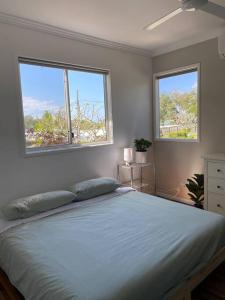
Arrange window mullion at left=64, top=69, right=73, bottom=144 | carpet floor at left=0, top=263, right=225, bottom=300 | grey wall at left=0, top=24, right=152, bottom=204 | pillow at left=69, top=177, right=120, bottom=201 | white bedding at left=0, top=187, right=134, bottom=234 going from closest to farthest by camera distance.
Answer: carpet floor at left=0, top=263, right=225, bottom=300
white bedding at left=0, top=187, right=134, bottom=234
grey wall at left=0, top=24, right=152, bottom=204
pillow at left=69, top=177, right=120, bottom=201
window mullion at left=64, top=69, right=73, bottom=144

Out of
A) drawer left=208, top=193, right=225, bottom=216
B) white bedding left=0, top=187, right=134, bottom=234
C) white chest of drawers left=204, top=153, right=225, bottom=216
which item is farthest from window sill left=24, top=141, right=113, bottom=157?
drawer left=208, top=193, right=225, bottom=216

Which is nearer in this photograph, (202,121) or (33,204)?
(33,204)

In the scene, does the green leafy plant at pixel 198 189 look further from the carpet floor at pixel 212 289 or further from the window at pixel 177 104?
the carpet floor at pixel 212 289

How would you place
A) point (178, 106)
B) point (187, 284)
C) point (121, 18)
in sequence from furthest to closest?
point (178, 106), point (121, 18), point (187, 284)

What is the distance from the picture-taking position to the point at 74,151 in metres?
2.96

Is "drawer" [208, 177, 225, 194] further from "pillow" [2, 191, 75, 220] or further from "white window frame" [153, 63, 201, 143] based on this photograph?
"pillow" [2, 191, 75, 220]

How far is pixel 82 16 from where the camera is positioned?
2.37m

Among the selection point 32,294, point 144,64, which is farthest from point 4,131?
point 144,64

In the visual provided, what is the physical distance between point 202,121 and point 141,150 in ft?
3.17

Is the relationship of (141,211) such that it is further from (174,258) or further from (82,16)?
(82,16)

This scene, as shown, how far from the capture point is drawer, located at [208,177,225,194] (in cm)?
275

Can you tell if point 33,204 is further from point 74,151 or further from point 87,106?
point 87,106

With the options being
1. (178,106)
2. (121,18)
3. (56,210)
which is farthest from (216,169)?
(121,18)

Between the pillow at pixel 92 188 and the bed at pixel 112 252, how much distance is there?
35 centimetres
